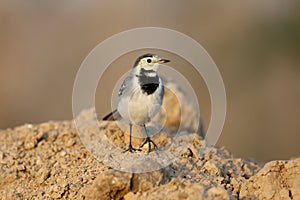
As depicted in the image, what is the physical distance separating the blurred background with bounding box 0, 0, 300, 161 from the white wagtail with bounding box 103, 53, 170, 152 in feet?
30.1

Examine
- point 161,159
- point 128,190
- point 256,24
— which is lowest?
point 128,190

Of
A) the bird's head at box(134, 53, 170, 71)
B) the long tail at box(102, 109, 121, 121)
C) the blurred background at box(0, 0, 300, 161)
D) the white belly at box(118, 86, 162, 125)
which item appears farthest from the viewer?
the blurred background at box(0, 0, 300, 161)

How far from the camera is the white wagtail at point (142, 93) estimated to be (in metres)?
6.63

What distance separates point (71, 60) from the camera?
23516 millimetres

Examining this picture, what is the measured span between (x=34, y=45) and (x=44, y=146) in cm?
1919

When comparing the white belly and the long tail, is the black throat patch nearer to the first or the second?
the white belly

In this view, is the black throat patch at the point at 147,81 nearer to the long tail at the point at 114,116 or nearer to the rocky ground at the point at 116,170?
the rocky ground at the point at 116,170

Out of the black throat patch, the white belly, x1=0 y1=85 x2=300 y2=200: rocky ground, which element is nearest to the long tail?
x1=0 y1=85 x2=300 y2=200: rocky ground

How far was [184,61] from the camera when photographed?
20.3m

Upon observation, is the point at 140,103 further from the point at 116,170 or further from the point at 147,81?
the point at 116,170

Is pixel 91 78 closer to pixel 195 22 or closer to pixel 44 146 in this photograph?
pixel 44 146

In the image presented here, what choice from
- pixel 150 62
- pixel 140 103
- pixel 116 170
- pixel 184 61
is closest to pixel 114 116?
pixel 140 103

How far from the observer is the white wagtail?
6.63 meters

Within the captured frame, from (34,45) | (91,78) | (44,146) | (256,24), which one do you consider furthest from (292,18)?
(44,146)
